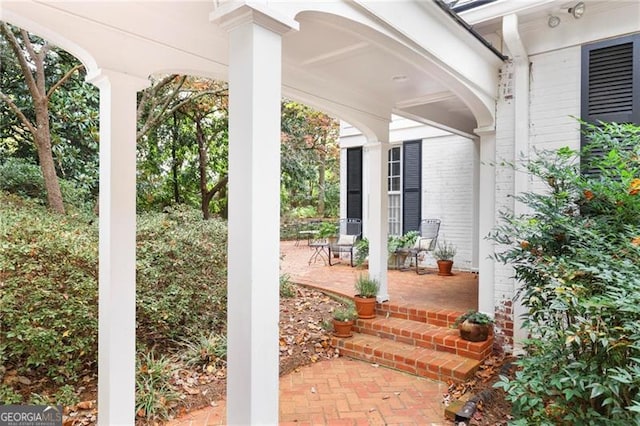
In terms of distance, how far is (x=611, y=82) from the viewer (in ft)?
11.7

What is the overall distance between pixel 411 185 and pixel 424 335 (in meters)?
4.62

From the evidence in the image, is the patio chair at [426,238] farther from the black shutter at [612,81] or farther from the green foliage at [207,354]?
the green foliage at [207,354]

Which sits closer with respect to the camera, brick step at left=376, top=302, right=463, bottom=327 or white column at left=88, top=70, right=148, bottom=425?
white column at left=88, top=70, right=148, bottom=425

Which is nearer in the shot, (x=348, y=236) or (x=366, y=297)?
(x=366, y=297)

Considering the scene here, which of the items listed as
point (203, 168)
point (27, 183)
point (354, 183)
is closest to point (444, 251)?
point (354, 183)

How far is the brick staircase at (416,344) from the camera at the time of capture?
380cm

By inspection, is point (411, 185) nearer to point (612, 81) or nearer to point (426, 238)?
point (426, 238)

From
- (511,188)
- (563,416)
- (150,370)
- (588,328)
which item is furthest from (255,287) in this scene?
(511,188)

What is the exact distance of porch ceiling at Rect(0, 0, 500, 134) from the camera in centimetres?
231

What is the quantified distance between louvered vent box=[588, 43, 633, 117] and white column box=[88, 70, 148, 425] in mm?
3963

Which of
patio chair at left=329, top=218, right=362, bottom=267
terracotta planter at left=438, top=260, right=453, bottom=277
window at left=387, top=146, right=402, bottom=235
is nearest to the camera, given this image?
terracotta planter at left=438, top=260, right=453, bottom=277

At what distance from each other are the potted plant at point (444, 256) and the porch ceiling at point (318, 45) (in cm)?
355

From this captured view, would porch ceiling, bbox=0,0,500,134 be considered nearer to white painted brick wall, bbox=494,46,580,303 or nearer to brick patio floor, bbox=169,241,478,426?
white painted brick wall, bbox=494,46,580,303

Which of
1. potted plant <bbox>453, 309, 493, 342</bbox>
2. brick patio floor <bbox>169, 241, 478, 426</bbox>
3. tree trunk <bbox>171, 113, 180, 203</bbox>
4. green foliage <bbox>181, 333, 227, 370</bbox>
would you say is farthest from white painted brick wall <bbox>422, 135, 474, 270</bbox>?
tree trunk <bbox>171, 113, 180, 203</bbox>
